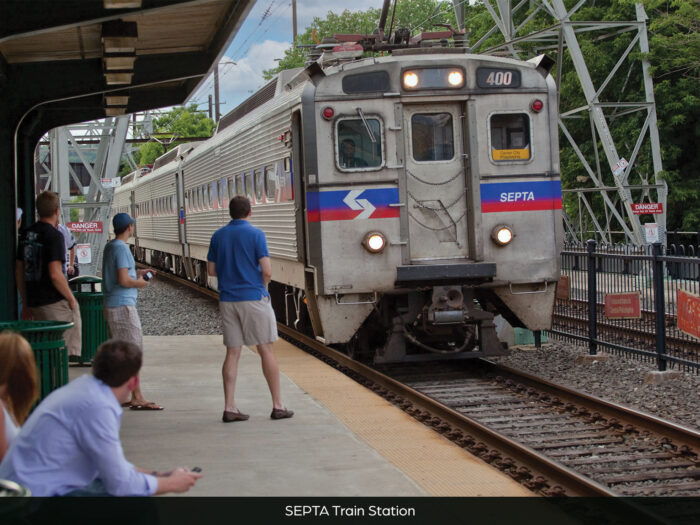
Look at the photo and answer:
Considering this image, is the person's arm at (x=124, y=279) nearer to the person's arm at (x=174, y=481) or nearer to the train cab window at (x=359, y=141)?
the train cab window at (x=359, y=141)

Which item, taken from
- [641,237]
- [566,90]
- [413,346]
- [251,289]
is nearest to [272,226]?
[413,346]

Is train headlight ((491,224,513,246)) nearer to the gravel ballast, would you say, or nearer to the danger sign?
the gravel ballast

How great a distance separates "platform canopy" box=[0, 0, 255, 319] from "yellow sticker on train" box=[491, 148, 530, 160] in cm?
305

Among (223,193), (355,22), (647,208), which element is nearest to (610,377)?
(223,193)

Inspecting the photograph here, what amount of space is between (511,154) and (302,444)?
4.77 m

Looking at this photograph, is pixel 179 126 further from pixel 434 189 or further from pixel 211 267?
pixel 211 267

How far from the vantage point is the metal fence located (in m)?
10.5

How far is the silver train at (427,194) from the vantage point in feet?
34.7

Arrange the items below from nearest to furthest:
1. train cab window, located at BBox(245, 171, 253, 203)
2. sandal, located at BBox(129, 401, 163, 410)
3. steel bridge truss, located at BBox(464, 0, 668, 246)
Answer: sandal, located at BBox(129, 401, 163, 410), train cab window, located at BBox(245, 171, 253, 203), steel bridge truss, located at BBox(464, 0, 668, 246)

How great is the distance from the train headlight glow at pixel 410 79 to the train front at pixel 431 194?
11mm

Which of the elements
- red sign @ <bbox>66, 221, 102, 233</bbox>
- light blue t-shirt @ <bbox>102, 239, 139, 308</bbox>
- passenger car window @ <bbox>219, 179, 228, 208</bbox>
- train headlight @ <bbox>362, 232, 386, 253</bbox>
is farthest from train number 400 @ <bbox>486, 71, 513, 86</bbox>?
red sign @ <bbox>66, 221, 102, 233</bbox>

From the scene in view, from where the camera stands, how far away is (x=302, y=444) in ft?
24.4

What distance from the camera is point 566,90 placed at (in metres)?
29.4

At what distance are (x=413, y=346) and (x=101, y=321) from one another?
12.0 feet
